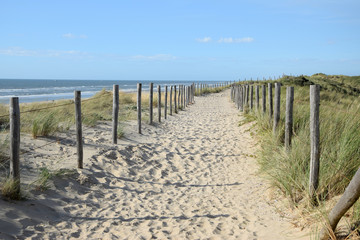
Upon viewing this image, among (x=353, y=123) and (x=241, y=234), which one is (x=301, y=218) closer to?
(x=241, y=234)

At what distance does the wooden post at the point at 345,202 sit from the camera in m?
2.88

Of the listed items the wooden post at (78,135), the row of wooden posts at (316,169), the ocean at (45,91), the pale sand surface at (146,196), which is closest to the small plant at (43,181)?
the pale sand surface at (146,196)

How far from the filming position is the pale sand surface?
4.20 metres

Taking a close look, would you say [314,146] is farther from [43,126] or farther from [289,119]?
[43,126]

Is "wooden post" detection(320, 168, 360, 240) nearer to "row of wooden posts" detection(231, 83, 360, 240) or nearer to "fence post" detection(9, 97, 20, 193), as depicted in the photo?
"row of wooden posts" detection(231, 83, 360, 240)

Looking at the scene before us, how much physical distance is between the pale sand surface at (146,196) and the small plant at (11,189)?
13 cm

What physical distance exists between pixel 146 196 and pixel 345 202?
3.36 m

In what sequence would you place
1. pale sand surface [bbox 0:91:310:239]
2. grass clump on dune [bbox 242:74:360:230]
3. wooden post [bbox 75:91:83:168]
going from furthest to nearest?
wooden post [bbox 75:91:83:168]
grass clump on dune [bbox 242:74:360:230]
pale sand surface [bbox 0:91:310:239]

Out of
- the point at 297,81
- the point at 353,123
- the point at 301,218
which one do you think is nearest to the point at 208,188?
the point at 301,218

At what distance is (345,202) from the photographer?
3.01 metres

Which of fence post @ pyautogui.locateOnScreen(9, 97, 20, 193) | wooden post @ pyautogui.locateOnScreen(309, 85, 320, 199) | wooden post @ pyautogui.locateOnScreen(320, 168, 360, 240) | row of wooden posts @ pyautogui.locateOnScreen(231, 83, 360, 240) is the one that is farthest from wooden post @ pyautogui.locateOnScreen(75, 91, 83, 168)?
wooden post @ pyautogui.locateOnScreen(320, 168, 360, 240)

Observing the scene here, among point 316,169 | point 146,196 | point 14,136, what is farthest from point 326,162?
point 14,136

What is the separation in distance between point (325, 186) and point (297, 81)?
22.6m

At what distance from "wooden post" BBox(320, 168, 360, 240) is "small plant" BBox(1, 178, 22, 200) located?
3.70 meters
